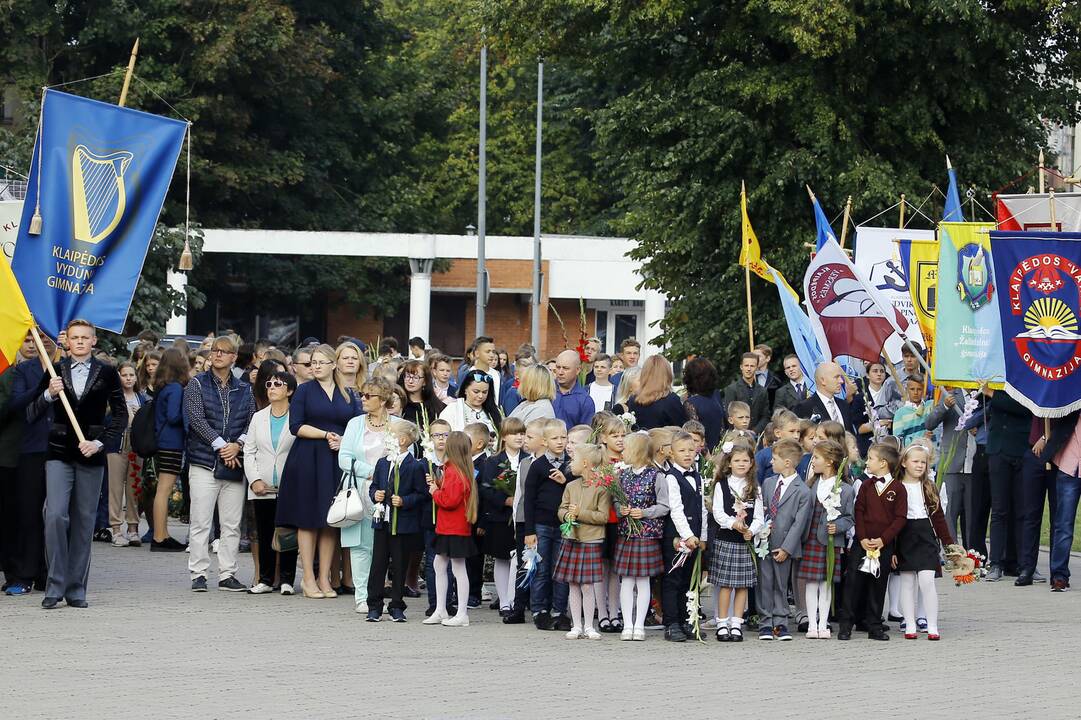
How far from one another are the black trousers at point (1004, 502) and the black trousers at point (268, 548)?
612 centimetres

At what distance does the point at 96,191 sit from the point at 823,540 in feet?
18.7

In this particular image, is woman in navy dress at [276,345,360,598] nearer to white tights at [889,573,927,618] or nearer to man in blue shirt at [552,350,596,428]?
man in blue shirt at [552,350,596,428]

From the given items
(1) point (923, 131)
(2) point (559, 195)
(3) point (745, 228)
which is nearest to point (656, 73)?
(1) point (923, 131)

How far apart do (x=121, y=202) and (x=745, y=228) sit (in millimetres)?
9170

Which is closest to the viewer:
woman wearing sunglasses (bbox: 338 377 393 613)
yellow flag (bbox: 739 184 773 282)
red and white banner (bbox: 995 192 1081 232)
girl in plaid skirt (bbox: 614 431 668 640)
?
girl in plaid skirt (bbox: 614 431 668 640)

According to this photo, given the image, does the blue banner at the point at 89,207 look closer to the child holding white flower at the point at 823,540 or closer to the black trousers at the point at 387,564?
the black trousers at the point at 387,564

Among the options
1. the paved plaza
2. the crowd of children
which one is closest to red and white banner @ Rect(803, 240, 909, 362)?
the paved plaza

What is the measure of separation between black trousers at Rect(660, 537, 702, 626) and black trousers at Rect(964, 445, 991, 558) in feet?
17.6

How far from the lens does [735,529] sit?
11375 millimetres

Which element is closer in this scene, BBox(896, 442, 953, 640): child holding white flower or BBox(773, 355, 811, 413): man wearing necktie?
BBox(896, 442, 953, 640): child holding white flower

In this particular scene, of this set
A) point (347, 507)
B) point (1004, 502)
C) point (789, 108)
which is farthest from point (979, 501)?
point (789, 108)

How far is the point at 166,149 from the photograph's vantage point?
41.4 ft

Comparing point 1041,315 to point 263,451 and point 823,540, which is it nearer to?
point 823,540

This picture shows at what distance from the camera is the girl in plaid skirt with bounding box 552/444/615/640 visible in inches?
446
